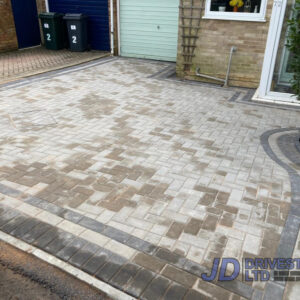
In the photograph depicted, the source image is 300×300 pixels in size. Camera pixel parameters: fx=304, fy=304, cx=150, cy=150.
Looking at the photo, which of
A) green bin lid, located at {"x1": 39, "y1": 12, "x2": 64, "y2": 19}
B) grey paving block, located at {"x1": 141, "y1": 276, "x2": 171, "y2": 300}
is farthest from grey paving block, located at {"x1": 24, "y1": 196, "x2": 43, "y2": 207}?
green bin lid, located at {"x1": 39, "y1": 12, "x2": 64, "y2": 19}

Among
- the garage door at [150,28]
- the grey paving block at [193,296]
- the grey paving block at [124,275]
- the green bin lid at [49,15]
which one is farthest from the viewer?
the green bin lid at [49,15]

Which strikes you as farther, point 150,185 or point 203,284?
point 150,185

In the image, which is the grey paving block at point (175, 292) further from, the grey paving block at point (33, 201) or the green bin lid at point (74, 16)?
the green bin lid at point (74, 16)

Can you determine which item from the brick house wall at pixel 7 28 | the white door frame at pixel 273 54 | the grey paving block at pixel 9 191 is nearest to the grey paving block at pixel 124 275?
the grey paving block at pixel 9 191

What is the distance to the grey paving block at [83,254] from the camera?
3.24 metres

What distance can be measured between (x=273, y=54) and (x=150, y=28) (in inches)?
254

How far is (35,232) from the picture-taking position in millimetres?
3629

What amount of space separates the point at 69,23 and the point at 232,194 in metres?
12.5

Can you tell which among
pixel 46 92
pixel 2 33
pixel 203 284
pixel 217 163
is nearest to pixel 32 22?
pixel 2 33

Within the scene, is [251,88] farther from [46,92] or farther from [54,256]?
[54,256]

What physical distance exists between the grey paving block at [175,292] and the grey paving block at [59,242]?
1.29 m

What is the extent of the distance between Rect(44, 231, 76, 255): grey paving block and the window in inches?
328

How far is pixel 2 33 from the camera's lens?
13602 mm

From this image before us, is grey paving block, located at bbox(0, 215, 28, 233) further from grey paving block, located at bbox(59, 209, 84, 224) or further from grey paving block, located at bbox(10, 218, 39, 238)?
grey paving block, located at bbox(59, 209, 84, 224)
